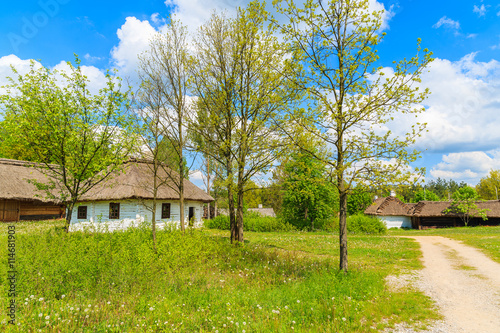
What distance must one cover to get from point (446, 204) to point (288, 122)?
49224 millimetres

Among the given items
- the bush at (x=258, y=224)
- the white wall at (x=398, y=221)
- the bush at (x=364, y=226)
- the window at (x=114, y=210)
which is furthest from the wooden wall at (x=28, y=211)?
the white wall at (x=398, y=221)

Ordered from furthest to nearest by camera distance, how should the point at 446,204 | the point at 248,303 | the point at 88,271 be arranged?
the point at 446,204, the point at 88,271, the point at 248,303

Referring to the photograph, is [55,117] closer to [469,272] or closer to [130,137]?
[130,137]

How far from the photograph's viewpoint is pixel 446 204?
150 feet

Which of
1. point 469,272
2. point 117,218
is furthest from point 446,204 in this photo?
point 117,218

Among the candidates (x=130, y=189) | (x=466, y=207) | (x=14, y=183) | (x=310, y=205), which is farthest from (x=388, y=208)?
(x=14, y=183)

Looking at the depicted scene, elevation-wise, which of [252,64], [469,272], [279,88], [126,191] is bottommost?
[469,272]

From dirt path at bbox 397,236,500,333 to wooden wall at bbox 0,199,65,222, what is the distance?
36.3 m

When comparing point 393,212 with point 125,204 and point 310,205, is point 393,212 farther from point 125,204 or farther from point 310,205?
point 125,204

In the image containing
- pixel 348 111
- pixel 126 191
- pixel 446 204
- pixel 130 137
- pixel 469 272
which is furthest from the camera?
pixel 446 204

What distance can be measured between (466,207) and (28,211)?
60348 mm

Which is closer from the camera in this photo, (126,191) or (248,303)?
(248,303)

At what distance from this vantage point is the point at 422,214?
4512 centimetres

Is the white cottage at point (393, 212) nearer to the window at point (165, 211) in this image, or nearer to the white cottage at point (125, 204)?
the white cottage at point (125, 204)
